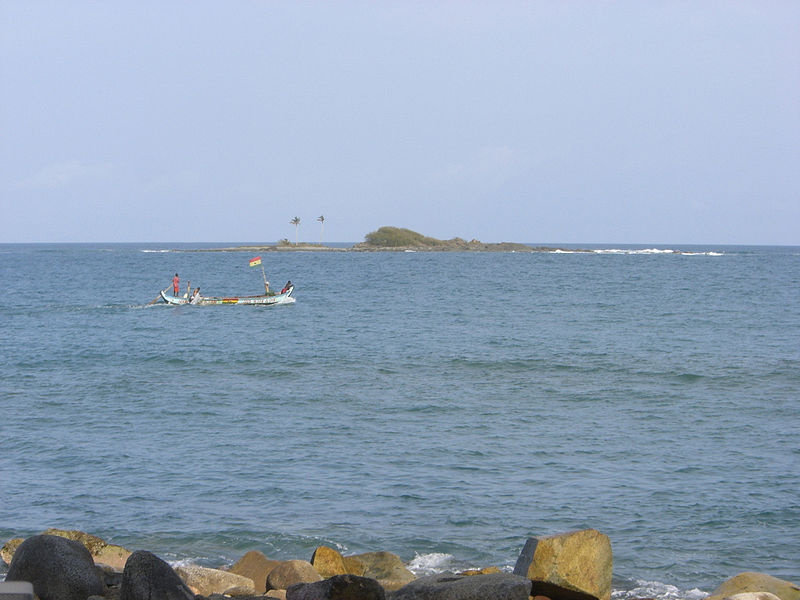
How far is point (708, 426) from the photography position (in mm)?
19625

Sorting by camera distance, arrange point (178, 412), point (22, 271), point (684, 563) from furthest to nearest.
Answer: point (22, 271), point (178, 412), point (684, 563)

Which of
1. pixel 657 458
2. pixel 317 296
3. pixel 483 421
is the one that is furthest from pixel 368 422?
pixel 317 296

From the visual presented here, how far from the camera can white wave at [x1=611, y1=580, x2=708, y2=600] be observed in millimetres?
10617

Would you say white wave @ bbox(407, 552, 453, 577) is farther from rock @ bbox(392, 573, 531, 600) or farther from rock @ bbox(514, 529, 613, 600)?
rock @ bbox(392, 573, 531, 600)

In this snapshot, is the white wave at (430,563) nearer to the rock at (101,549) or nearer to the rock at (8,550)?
the rock at (101,549)

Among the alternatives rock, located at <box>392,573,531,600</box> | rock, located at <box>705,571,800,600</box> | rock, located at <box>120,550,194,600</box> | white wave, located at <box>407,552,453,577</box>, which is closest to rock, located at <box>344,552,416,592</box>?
white wave, located at <box>407,552,453,577</box>

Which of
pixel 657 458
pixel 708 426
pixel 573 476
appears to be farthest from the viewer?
pixel 708 426

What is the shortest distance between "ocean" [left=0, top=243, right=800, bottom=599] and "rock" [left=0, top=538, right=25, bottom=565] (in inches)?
46.6

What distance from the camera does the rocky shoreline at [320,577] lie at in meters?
7.82

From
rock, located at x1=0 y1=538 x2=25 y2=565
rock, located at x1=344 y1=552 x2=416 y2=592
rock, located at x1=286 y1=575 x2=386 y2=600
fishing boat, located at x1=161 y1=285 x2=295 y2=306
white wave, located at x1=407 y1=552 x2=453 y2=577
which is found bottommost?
white wave, located at x1=407 y1=552 x2=453 y2=577

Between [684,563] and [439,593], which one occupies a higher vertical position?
[439,593]

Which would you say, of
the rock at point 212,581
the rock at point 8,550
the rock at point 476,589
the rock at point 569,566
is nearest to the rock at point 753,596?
the rock at point 569,566

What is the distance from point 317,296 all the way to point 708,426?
46212mm

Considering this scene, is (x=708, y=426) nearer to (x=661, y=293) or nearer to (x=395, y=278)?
(x=661, y=293)
